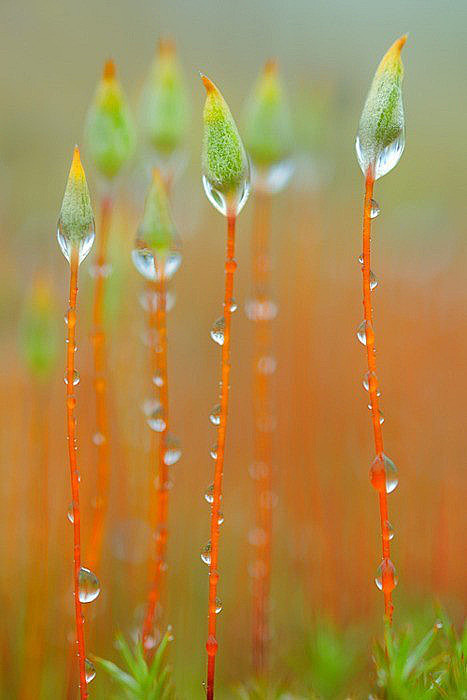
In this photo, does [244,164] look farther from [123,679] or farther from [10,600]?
[10,600]

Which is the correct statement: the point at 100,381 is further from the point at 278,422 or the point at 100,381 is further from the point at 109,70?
the point at 278,422

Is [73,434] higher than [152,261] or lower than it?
lower

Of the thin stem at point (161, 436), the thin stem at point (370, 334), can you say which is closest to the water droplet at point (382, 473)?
the thin stem at point (370, 334)

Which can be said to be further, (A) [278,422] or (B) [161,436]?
(A) [278,422]

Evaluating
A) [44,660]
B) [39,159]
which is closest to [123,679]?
[44,660]

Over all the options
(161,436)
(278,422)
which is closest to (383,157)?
(161,436)

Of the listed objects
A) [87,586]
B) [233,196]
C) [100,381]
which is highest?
[233,196]

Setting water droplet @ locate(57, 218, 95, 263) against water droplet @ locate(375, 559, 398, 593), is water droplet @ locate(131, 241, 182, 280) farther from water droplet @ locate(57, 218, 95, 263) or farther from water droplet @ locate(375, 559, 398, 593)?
water droplet @ locate(375, 559, 398, 593)

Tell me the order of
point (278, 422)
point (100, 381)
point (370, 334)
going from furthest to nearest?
point (278, 422) → point (100, 381) → point (370, 334)
